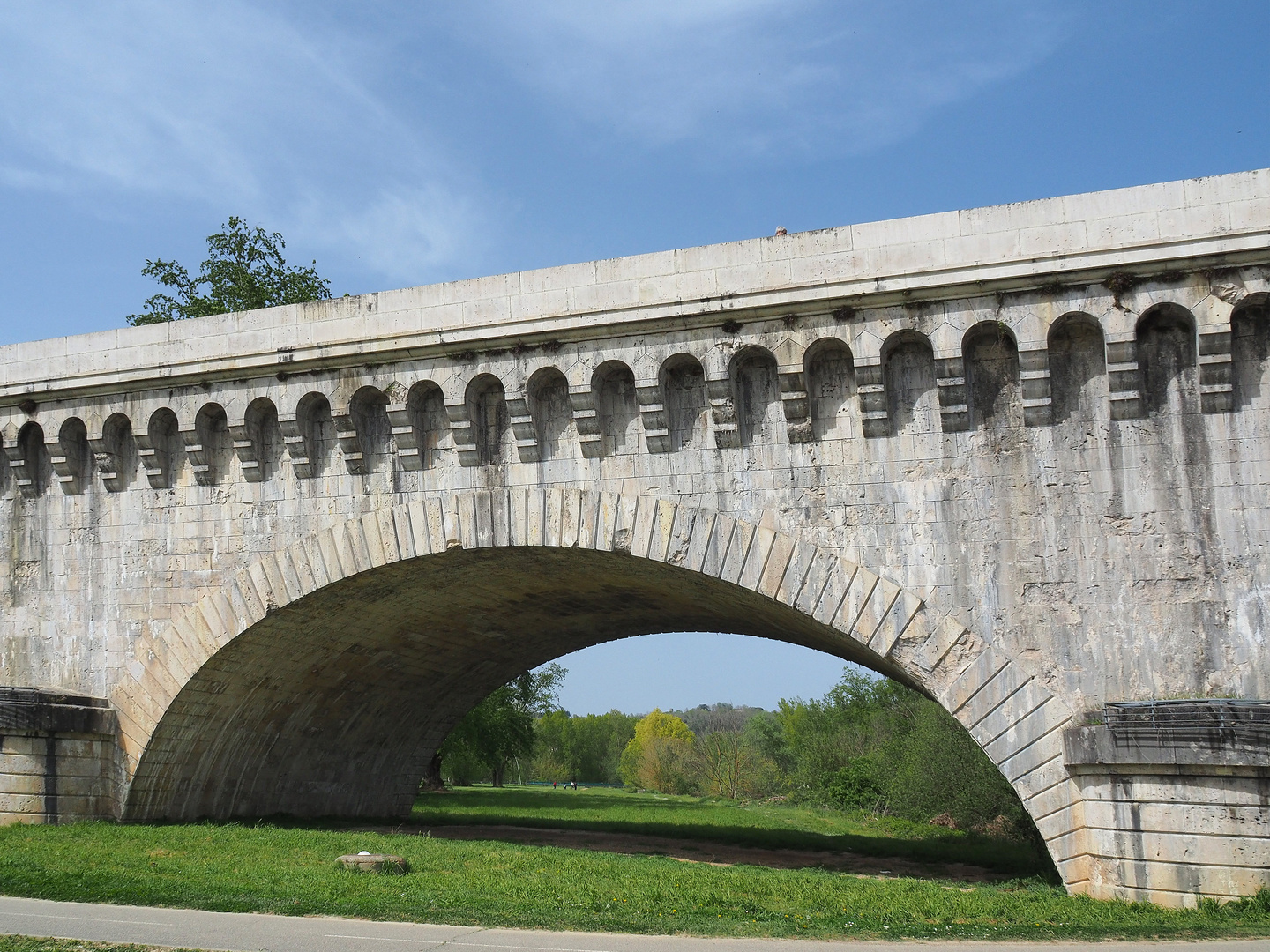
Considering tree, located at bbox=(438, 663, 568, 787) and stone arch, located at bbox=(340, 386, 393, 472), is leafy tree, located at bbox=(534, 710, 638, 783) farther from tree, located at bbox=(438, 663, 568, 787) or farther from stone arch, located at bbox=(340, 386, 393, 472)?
stone arch, located at bbox=(340, 386, 393, 472)

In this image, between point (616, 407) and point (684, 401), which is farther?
point (616, 407)

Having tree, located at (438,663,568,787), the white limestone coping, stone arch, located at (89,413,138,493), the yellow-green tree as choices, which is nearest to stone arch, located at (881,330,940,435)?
the white limestone coping

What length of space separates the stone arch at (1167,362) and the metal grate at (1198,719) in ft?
8.58

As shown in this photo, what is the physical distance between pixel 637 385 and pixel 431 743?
1055cm

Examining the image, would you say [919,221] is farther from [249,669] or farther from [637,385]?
[249,669]

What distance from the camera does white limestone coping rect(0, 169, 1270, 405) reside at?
10141mm

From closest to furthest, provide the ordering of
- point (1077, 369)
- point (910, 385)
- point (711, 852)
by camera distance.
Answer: point (1077, 369)
point (910, 385)
point (711, 852)

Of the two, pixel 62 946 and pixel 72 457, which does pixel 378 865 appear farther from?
pixel 72 457

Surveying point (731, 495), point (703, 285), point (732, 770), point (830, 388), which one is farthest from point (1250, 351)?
point (732, 770)

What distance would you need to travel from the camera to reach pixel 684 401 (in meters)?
11.9

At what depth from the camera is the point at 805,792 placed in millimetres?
39312

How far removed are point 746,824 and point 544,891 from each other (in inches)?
538

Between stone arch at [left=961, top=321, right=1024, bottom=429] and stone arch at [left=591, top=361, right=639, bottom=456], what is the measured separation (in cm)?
336

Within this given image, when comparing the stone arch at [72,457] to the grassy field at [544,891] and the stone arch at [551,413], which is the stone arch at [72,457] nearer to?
the grassy field at [544,891]
